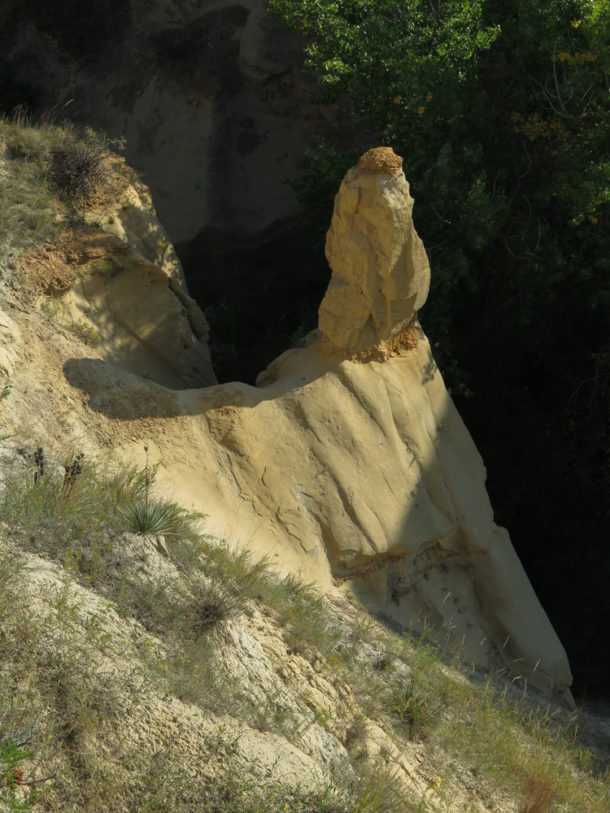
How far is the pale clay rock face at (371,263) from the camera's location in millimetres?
7207

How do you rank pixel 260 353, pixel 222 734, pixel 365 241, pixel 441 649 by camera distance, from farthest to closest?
1. pixel 260 353
2. pixel 441 649
3. pixel 365 241
4. pixel 222 734

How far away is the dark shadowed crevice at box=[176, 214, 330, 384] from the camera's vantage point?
505 inches

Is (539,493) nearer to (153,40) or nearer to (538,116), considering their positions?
(538,116)

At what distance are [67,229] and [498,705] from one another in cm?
536

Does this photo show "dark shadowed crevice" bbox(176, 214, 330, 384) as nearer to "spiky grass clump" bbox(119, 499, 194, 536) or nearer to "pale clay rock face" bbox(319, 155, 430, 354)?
"pale clay rock face" bbox(319, 155, 430, 354)

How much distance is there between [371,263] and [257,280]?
6.96 meters

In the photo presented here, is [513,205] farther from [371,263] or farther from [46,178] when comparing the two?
[46,178]

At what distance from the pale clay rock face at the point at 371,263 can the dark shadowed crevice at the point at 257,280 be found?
14.9ft

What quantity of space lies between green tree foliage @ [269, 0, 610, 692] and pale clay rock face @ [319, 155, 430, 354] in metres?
2.52

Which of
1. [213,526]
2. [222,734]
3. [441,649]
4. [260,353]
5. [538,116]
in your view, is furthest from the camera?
[260,353]

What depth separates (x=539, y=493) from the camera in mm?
12352

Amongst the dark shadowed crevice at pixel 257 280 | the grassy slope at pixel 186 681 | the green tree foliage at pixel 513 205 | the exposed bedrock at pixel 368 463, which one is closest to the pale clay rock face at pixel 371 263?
the exposed bedrock at pixel 368 463

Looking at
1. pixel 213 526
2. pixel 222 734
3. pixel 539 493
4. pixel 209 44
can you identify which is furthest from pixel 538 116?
pixel 222 734

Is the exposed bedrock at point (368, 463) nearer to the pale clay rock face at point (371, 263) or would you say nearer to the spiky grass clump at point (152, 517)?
the pale clay rock face at point (371, 263)
